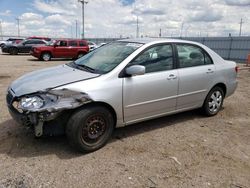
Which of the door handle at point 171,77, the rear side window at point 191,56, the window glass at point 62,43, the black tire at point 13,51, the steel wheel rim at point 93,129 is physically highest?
the window glass at point 62,43

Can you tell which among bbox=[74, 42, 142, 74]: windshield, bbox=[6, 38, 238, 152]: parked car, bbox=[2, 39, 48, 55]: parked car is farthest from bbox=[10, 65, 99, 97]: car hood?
bbox=[2, 39, 48, 55]: parked car

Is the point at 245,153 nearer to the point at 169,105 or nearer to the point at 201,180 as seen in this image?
the point at 201,180

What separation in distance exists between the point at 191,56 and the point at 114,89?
1957 millimetres

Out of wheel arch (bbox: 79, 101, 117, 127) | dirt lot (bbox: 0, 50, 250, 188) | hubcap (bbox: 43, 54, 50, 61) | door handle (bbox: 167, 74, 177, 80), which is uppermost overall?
door handle (bbox: 167, 74, 177, 80)

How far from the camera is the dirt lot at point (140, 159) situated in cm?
296

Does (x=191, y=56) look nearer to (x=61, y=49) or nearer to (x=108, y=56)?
(x=108, y=56)

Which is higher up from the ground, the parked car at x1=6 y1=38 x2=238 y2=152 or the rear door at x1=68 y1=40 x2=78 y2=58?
the rear door at x1=68 y1=40 x2=78 y2=58

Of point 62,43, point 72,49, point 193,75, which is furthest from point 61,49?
point 193,75

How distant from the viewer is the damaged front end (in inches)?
127

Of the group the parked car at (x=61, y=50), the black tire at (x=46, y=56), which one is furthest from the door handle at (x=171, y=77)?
the black tire at (x=46, y=56)

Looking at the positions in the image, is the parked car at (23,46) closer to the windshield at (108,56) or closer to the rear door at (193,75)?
the windshield at (108,56)

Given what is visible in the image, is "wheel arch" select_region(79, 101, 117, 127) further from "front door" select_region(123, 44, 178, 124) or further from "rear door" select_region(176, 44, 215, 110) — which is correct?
"rear door" select_region(176, 44, 215, 110)

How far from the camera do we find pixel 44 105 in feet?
10.7

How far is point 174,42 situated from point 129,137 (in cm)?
193
